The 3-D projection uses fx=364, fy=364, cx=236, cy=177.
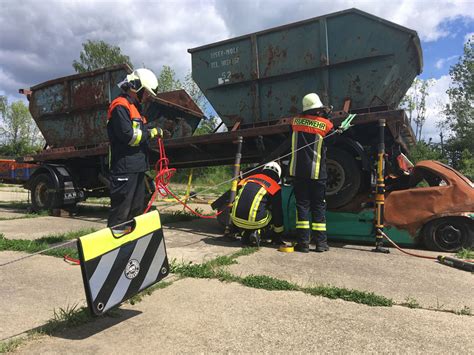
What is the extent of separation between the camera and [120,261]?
2.42 meters

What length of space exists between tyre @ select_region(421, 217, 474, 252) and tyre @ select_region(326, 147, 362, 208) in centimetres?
105

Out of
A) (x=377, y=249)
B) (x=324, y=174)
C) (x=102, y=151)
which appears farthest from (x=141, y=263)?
(x=102, y=151)

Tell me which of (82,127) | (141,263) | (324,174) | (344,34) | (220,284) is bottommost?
(220,284)

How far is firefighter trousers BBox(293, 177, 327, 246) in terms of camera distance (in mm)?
4645

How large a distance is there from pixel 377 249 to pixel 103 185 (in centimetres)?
666

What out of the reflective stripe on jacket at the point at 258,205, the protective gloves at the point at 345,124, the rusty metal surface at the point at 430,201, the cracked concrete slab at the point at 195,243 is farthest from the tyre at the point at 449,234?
the cracked concrete slab at the point at 195,243

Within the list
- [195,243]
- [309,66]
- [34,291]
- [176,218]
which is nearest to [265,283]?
[34,291]

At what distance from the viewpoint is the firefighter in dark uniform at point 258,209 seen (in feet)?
15.8

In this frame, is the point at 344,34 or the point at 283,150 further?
the point at 283,150

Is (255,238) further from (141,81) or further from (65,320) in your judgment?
(65,320)

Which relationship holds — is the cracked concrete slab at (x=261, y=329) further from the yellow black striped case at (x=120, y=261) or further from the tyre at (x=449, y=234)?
the tyre at (x=449, y=234)

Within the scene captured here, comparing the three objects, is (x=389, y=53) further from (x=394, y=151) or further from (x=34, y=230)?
(x=34, y=230)

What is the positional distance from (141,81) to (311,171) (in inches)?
93.9

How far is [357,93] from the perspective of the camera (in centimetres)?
534
